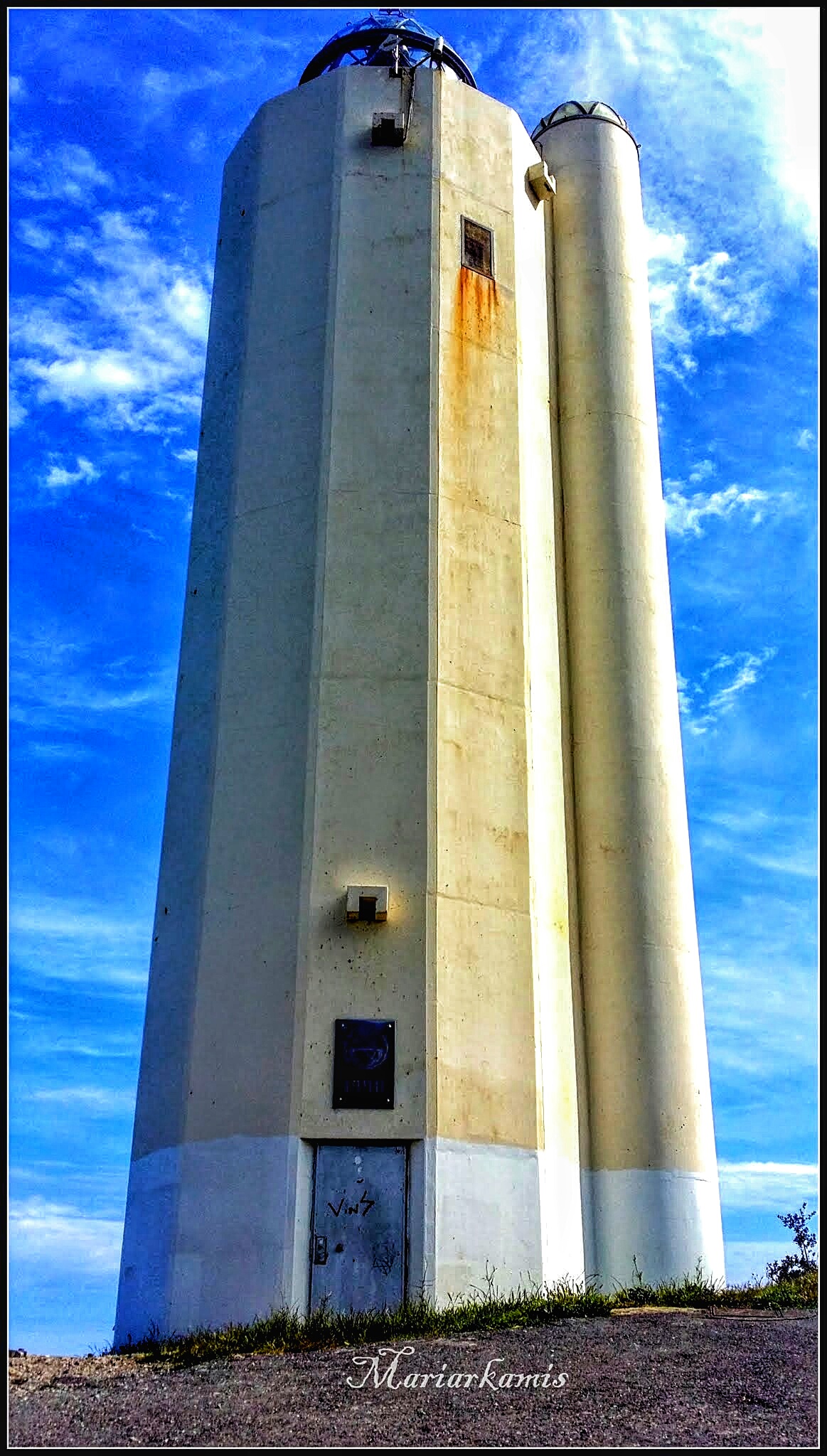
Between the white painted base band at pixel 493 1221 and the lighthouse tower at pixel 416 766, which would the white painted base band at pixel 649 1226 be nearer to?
the lighthouse tower at pixel 416 766

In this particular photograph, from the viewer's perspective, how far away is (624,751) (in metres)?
20.1

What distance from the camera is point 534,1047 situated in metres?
16.6

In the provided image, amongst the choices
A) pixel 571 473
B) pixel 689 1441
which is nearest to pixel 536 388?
pixel 571 473

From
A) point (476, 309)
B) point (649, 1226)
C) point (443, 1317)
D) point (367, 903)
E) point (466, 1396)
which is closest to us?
point (466, 1396)

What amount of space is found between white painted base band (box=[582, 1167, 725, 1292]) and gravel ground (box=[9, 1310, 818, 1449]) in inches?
188

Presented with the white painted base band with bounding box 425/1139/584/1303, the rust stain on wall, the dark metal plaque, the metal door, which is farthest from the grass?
the rust stain on wall

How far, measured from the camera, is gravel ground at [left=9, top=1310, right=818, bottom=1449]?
927 cm

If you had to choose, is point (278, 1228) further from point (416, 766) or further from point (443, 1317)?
point (416, 766)

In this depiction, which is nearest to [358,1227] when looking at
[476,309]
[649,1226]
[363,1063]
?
[363,1063]

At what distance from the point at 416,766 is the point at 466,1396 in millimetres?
8253

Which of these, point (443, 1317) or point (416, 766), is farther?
point (416, 766)

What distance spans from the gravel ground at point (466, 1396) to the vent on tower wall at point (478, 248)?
15.4 m

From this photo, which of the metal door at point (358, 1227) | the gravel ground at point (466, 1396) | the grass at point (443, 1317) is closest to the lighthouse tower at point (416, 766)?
the metal door at point (358, 1227)

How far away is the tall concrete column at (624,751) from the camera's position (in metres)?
17.9
